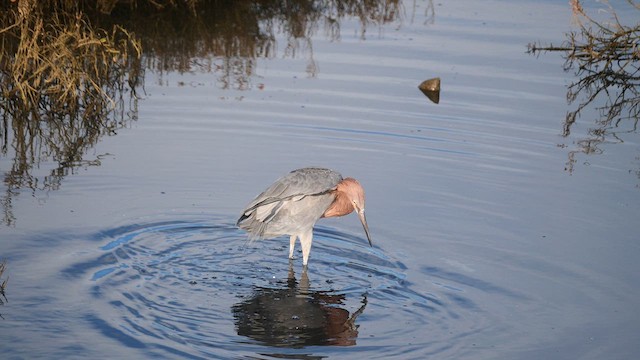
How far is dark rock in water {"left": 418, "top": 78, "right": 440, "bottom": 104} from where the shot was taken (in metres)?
13.0

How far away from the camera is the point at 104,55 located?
1161 centimetres

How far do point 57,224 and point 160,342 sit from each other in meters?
2.37

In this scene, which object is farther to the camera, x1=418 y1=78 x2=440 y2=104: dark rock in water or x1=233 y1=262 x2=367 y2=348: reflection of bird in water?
x1=418 y1=78 x2=440 y2=104: dark rock in water

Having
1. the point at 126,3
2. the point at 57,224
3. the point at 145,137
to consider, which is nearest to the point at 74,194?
the point at 57,224

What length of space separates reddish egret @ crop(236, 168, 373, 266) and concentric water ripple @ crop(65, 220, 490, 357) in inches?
9.6

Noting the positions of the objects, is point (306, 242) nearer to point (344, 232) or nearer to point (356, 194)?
point (356, 194)

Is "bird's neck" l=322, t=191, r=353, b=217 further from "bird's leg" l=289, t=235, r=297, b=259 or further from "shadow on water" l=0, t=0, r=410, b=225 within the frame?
"shadow on water" l=0, t=0, r=410, b=225

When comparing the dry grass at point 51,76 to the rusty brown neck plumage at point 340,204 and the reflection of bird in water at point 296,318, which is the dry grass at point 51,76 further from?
the reflection of bird in water at point 296,318

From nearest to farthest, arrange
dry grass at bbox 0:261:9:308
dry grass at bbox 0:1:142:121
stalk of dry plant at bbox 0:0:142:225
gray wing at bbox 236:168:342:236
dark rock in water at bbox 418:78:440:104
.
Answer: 1. dry grass at bbox 0:261:9:308
2. gray wing at bbox 236:168:342:236
3. stalk of dry plant at bbox 0:0:142:225
4. dry grass at bbox 0:1:142:121
5. dark rock in water at bbox 418:78:440:104

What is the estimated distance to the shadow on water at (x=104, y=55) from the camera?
10805 mm

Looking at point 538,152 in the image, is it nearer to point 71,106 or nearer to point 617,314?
point 617,314

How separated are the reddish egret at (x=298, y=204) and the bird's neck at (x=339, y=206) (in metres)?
0.03

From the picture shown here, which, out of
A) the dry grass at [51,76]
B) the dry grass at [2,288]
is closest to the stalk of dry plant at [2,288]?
the dry grass at [2,288]

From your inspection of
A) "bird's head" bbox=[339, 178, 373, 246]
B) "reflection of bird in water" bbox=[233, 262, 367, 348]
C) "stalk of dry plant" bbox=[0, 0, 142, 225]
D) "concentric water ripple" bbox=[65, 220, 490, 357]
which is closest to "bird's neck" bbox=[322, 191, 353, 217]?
"bird's head" bbox=[339, 178, 373, 246]
